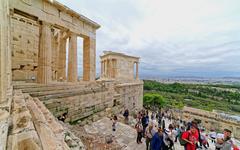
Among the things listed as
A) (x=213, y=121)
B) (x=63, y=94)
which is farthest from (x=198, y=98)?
(x=63, y=94)

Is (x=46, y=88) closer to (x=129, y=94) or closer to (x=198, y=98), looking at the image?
(x=129, y=94)

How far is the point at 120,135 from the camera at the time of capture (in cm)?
762

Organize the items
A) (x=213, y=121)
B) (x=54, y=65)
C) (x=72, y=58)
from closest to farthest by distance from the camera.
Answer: (x=72, y=58)
(x=54, y=65)
(x=213, y=121)

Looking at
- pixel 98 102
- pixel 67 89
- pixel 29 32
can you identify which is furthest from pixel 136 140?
pixel 29 32

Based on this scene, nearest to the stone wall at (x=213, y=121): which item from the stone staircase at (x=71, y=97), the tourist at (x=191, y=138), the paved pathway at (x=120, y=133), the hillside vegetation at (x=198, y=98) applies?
the paved pathway at (x=120, y=133)

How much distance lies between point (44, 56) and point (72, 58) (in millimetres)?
2402

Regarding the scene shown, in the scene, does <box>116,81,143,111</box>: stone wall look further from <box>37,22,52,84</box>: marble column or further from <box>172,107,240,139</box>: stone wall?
<box>172,107,240,139</box>: stone wall

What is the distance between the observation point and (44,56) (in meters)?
8.77

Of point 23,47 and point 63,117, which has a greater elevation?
point 23,47

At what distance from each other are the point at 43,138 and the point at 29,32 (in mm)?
11564

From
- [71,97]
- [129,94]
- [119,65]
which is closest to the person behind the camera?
[71,97]

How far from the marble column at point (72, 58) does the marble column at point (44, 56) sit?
210 centimetres

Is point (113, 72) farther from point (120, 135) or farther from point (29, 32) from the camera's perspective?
point (120, 135)

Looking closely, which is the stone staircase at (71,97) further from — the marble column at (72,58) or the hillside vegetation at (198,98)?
the hillside vegetation at (198,98)
